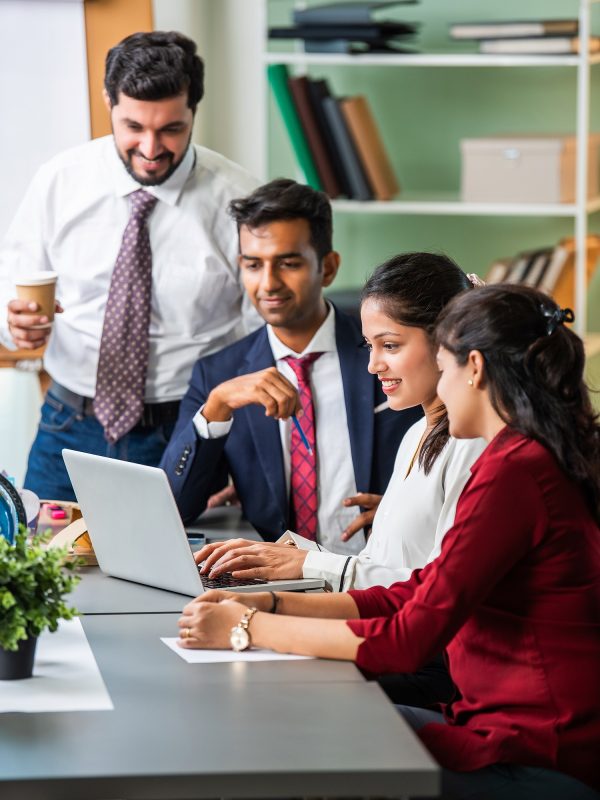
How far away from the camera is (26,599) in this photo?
1500 mm

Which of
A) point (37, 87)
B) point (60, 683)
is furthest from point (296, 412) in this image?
point (37, 87)

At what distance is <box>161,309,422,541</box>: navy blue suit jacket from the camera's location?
2510 millimetres

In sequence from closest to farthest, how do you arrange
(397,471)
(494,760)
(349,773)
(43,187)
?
1. (349,773)
2. (494,760)
3. (397,471)
4. (43,187)

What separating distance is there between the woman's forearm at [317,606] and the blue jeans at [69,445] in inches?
46.5

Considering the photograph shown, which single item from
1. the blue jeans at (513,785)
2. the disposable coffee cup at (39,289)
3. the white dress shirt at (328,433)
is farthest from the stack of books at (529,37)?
the blue jeans at (513,785)

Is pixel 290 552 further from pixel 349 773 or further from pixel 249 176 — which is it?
pixel 249 176

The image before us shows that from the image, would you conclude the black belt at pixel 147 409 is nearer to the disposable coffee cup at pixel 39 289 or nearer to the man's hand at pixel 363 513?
the disposable coffee cup at pixel 39 289

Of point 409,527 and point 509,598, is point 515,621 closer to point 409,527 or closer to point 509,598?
point 509,598

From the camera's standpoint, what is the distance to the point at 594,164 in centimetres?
405

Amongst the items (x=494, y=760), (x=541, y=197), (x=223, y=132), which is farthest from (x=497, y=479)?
(x=223, y=132)

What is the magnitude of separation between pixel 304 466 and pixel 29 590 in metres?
1.09

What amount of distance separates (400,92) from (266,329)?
2016 millimetres

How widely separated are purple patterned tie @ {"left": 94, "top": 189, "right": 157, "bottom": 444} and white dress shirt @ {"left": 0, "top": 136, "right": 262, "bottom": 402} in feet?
0.10

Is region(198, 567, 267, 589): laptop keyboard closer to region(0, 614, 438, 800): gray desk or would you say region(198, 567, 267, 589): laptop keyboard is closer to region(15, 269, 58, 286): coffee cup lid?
region(0, 614, 438, 800): gray desk
